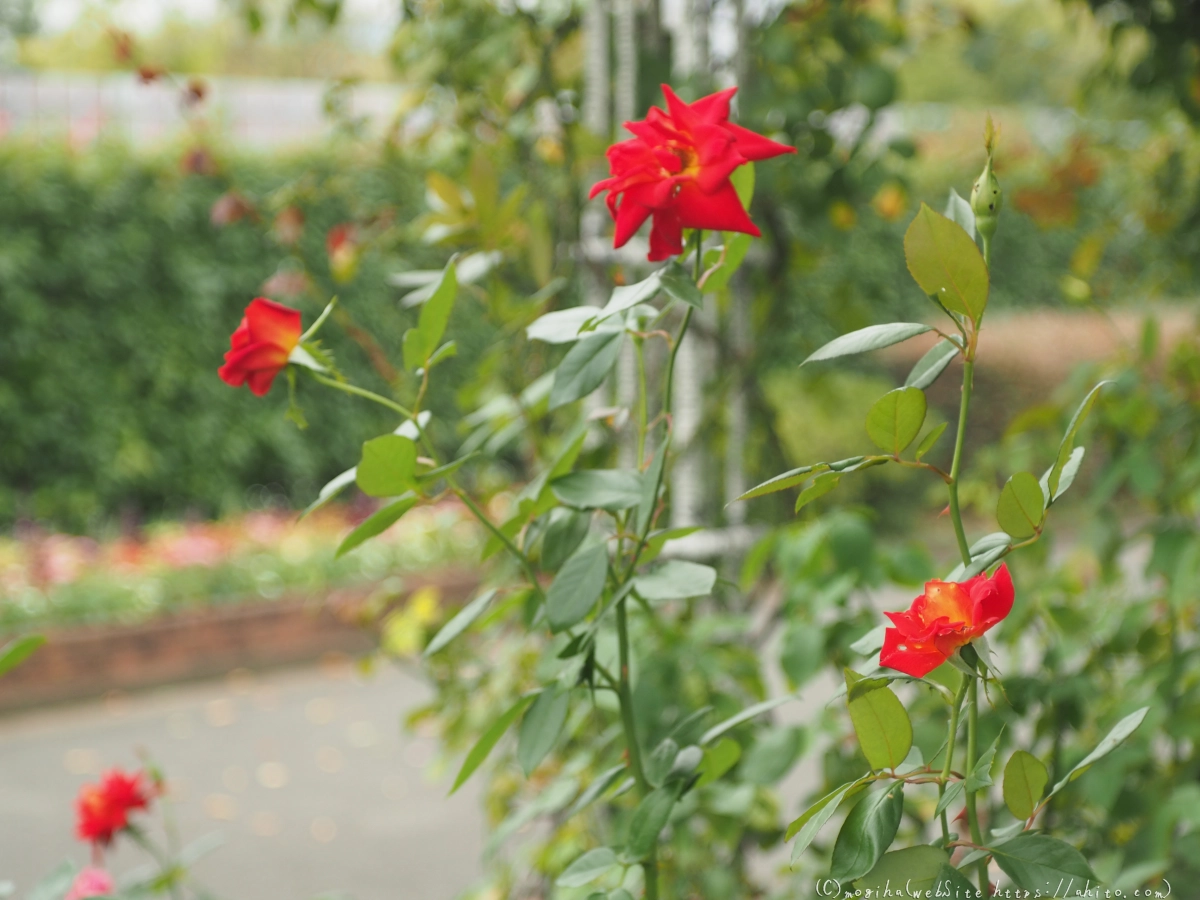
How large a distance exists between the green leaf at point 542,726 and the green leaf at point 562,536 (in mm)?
83

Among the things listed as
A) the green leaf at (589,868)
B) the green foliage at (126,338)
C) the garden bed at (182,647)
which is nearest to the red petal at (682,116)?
the green leaf at (589,868)

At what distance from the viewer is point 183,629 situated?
4.30 meters

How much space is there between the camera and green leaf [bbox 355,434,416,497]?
0.68 meters

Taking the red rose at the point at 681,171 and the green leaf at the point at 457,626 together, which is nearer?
the red rose at the point at 681,171

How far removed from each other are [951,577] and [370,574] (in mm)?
4360

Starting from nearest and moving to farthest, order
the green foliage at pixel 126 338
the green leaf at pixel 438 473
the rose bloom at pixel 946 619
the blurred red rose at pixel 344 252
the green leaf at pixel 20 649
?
the rose bloom at pixel 946 619 < the green leaf at pixel 438 473 < the green leaf at pixel 20 649 < the blurred red rose at pixel 344 252 < the green foliage at pixel 126 338

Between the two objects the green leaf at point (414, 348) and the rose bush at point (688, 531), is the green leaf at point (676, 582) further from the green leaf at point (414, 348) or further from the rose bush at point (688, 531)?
the green leaf at point (414, 348)

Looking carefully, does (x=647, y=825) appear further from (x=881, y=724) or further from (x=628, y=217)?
(x=628, y=217)

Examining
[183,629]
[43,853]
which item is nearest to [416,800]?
[43,853]

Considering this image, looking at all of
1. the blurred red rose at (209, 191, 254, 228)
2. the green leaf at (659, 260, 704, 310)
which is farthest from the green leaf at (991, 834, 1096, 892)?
the blurred red rose at (209, 191, 254, 228)

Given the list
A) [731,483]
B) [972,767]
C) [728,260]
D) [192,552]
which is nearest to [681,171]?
[728,260]

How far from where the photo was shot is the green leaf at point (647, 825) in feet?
2.34

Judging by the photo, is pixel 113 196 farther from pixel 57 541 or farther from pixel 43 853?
pixel 43 853

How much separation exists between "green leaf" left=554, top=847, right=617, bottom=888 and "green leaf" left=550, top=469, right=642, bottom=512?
0.23 metres
